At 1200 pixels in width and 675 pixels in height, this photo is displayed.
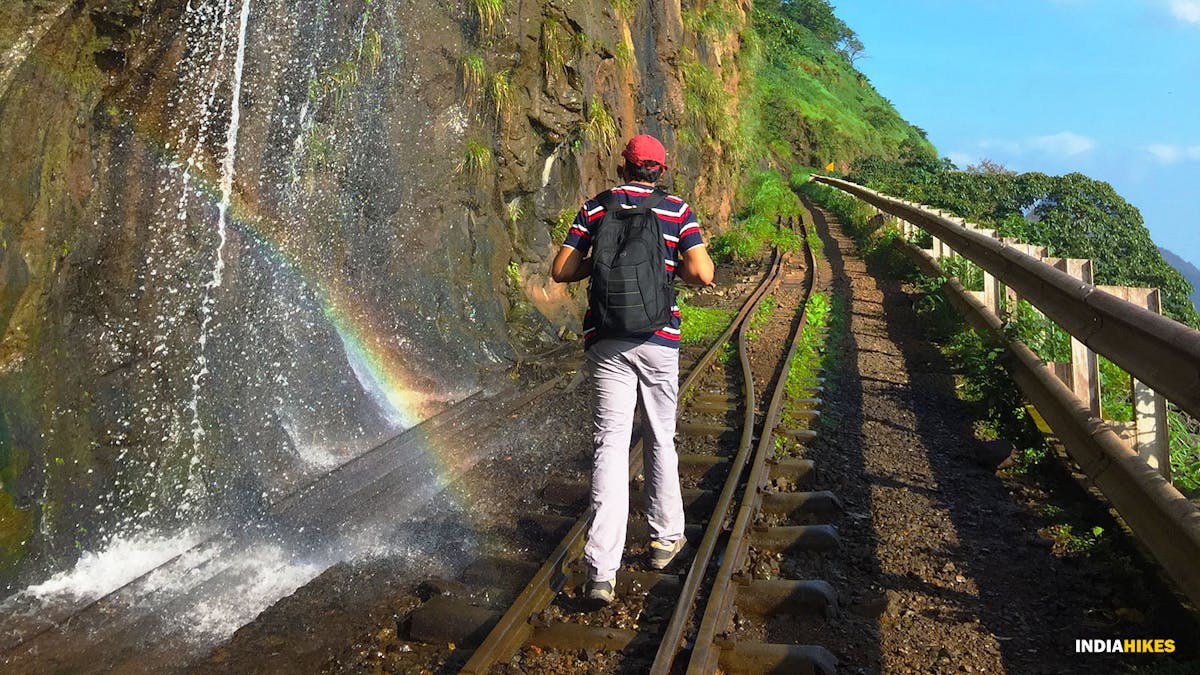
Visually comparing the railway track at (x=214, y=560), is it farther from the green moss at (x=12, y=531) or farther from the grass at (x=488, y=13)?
the grass at (x=488, y=13)

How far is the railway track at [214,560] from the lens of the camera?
13.3 ft

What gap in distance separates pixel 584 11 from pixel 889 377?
21.1 feet

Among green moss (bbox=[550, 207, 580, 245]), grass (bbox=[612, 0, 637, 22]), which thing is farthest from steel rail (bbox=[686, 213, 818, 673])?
grass (bbox=[612, 0, 637, 22])

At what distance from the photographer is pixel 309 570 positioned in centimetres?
483

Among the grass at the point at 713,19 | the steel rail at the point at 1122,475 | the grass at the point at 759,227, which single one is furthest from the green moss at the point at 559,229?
the grass at the point at 713,19

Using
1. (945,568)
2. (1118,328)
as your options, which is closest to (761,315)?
(945,568)

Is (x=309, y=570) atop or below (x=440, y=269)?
below

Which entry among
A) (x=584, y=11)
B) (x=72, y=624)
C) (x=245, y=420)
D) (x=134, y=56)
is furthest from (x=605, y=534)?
(x=584, y=11)

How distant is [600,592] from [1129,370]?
7.71ft

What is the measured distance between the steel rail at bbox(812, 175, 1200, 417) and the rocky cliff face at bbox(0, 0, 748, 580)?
4.90 m

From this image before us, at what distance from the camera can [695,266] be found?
13.3 ft

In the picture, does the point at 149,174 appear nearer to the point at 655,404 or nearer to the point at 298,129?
the point at 298,129

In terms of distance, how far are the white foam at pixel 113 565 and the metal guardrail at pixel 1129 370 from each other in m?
5.01

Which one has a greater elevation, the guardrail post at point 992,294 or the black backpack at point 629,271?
the black backpack at point 629,271
